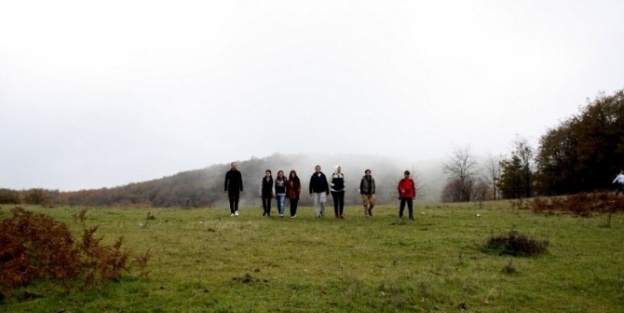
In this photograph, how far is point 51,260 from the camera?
33.8 ft

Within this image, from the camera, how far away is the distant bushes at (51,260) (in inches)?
375

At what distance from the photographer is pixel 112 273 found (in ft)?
33.1

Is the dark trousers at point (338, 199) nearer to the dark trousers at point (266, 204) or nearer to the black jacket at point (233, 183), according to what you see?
the dark trousers at point (266, 204)

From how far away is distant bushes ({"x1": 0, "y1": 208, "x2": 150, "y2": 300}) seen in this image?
31.3 ft

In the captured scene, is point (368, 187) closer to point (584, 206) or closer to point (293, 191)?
point (293, 191)

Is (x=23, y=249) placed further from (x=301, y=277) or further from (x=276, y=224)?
(x=276, y=224)

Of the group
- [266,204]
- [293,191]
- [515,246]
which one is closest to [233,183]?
[266,204]

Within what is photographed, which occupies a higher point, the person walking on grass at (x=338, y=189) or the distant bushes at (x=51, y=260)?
the person walking on grass at (x=338, y=189)

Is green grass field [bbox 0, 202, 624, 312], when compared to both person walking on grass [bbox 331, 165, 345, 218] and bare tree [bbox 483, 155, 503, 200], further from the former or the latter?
bare tree [bbox 483, 155, 503, 200]

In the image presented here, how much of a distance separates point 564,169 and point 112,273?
2956 inches

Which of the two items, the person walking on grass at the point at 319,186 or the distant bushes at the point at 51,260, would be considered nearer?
the distant bushes at the point at 51,260

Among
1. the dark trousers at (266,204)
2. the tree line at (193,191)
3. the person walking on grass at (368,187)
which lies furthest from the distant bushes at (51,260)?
the tree line at (193,191)

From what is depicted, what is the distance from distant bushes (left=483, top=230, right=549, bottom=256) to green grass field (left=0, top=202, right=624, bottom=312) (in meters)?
0.32

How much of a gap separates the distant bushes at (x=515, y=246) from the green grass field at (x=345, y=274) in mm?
320
